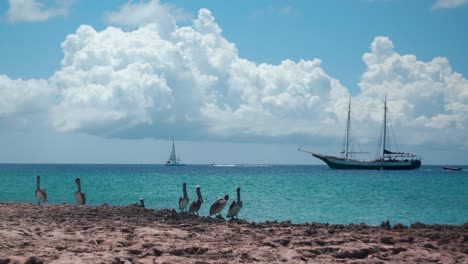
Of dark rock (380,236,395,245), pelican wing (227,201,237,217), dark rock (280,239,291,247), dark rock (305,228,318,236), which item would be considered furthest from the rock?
pelican wing (227,201,237,217)

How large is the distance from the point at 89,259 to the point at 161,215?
704 centimetres

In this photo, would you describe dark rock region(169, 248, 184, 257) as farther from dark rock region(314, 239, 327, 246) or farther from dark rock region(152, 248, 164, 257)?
dark rock region(314, 239, 327, 246)

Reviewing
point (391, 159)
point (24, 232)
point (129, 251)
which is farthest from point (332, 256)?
point (391, 159)

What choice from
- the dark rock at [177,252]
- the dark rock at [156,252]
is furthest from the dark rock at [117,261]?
the dark rock at [177,252]

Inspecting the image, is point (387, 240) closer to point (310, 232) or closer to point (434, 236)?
point (434, 236)

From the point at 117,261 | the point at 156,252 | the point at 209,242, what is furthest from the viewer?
the point at 209,242

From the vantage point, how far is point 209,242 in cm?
1142

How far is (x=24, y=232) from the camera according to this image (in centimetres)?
1131

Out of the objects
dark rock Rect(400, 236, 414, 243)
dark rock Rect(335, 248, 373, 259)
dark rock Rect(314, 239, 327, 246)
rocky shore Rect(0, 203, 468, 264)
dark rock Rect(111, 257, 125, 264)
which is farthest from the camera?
dark rock Rect(400, 236, 414, 243)

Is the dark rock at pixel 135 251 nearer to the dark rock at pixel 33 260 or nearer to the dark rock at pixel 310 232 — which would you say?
the dark rock at pixel 33 260

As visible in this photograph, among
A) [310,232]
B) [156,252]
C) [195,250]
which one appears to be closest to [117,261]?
[156,252]

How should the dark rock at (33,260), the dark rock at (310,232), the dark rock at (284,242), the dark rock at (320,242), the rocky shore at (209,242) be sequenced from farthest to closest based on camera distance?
1. the dark rock at (310,232)
2. the dark rock at (284,242)
3. the dark rock at (320,242)
4. the rocky shore at (209,242)
5. the dark rock at (33,260)

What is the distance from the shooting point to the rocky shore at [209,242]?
32.5 feet

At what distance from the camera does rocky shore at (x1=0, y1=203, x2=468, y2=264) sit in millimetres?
9898
